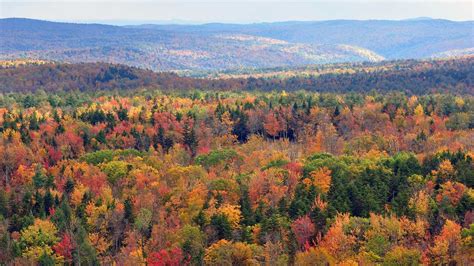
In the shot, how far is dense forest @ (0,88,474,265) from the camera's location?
3051 inches

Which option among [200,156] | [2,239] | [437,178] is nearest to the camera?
[2,239]

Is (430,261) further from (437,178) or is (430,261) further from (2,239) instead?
(2,239)

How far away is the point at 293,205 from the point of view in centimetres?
9100

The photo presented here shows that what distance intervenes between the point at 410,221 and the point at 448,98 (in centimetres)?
8841

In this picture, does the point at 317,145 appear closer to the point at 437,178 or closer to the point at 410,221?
the point at 437,178

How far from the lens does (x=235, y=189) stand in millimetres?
97125

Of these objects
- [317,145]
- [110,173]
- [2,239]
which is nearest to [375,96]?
[317,145]

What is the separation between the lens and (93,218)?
292ft

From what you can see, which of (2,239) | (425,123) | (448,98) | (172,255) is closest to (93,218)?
(2,239)

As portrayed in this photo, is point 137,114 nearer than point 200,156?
No

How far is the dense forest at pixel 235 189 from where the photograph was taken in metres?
77.5

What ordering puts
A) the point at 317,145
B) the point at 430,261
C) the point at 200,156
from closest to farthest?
the point at 430,261 → the point at 200,156 → the point at 317,145

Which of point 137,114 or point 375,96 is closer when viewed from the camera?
point 137,114

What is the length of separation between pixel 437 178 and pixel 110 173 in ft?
172
